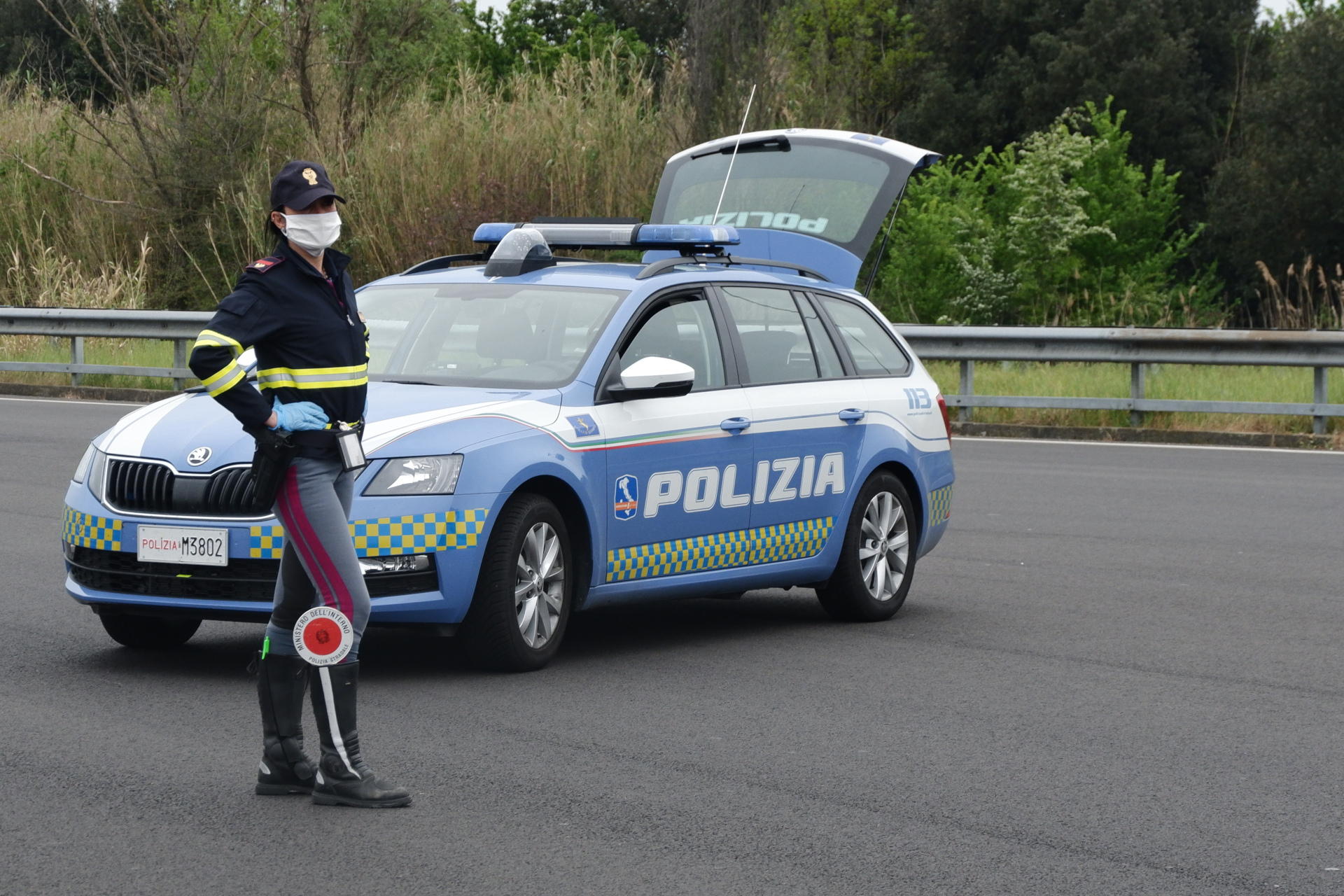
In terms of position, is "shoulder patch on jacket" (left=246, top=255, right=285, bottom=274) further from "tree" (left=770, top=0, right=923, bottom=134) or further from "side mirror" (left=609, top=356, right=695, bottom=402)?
"tree" (left=770, top=0, right=923, bottom=134)

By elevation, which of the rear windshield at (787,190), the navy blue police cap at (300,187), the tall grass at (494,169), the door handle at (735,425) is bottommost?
the door handle at (735,425)

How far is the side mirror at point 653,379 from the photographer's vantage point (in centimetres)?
792

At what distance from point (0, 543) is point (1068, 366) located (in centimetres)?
1385

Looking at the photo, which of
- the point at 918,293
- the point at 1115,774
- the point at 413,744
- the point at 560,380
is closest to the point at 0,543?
the point at 560,380

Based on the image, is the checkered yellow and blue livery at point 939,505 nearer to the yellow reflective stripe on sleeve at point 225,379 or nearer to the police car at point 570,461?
the police car at point 570,461

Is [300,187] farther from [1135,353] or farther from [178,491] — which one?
[1135,353]

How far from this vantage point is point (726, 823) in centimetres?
547

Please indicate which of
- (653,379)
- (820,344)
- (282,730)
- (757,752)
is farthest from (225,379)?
(820,344)

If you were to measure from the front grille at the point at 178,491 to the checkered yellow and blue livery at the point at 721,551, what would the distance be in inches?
59.4

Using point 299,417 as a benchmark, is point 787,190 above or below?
above

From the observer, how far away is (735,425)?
28.0ft

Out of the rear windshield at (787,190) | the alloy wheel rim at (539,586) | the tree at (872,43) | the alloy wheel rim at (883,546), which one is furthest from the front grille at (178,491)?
the tree at (872,43)

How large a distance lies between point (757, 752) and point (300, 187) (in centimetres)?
230

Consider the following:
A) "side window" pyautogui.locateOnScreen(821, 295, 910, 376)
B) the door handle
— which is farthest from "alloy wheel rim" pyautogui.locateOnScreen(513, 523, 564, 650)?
"side window" pyautogui.locateOnScreen(821, 295, 910, 376)
